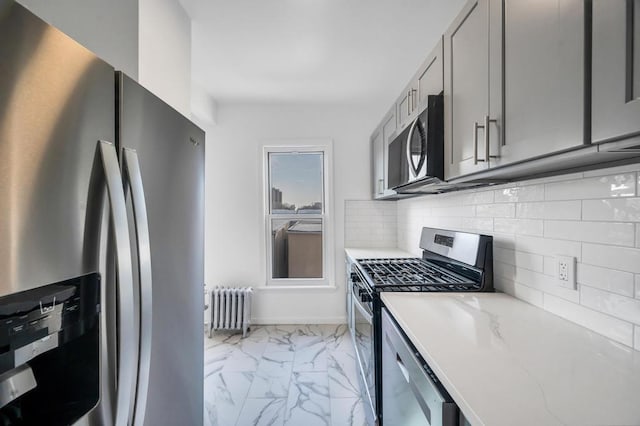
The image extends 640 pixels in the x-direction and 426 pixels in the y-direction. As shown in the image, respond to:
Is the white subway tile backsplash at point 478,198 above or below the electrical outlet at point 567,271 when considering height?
above

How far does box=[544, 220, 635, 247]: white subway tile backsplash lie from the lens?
0.91 metres

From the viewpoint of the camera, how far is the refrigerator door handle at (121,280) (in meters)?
0.68

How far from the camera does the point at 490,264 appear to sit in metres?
1.55

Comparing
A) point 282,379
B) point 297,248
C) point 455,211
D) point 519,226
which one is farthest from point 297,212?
point 519,226

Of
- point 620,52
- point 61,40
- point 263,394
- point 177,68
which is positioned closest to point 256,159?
point 177,68

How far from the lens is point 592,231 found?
40.1 inches

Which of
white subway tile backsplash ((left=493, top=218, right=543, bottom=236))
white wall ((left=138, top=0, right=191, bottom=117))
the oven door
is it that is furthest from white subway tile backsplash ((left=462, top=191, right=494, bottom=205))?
white wall ((left=138, top=0, right=191, bottom=117))

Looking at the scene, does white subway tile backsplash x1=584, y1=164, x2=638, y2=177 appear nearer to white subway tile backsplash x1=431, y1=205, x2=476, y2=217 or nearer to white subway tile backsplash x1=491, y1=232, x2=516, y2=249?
white subway tile backsplash x1=491, y1=232, x2=516, y2=249

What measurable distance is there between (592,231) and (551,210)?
0.65 ft

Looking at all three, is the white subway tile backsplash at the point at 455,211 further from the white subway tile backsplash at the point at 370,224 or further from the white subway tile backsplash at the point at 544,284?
the white subway tile backsplash at the point at 370,224

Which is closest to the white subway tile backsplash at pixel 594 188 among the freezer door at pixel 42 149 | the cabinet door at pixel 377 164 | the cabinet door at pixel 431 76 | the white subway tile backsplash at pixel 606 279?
the white subway tile backsplash at pixel 606 279

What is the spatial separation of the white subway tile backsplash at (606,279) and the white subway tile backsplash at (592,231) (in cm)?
9

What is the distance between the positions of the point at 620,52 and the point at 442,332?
87 centimetres

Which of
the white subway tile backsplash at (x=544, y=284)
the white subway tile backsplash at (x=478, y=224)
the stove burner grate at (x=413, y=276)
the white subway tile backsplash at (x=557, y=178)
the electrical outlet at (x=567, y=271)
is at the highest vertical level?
the white subway tile backsplash at (x=557, y=178)
